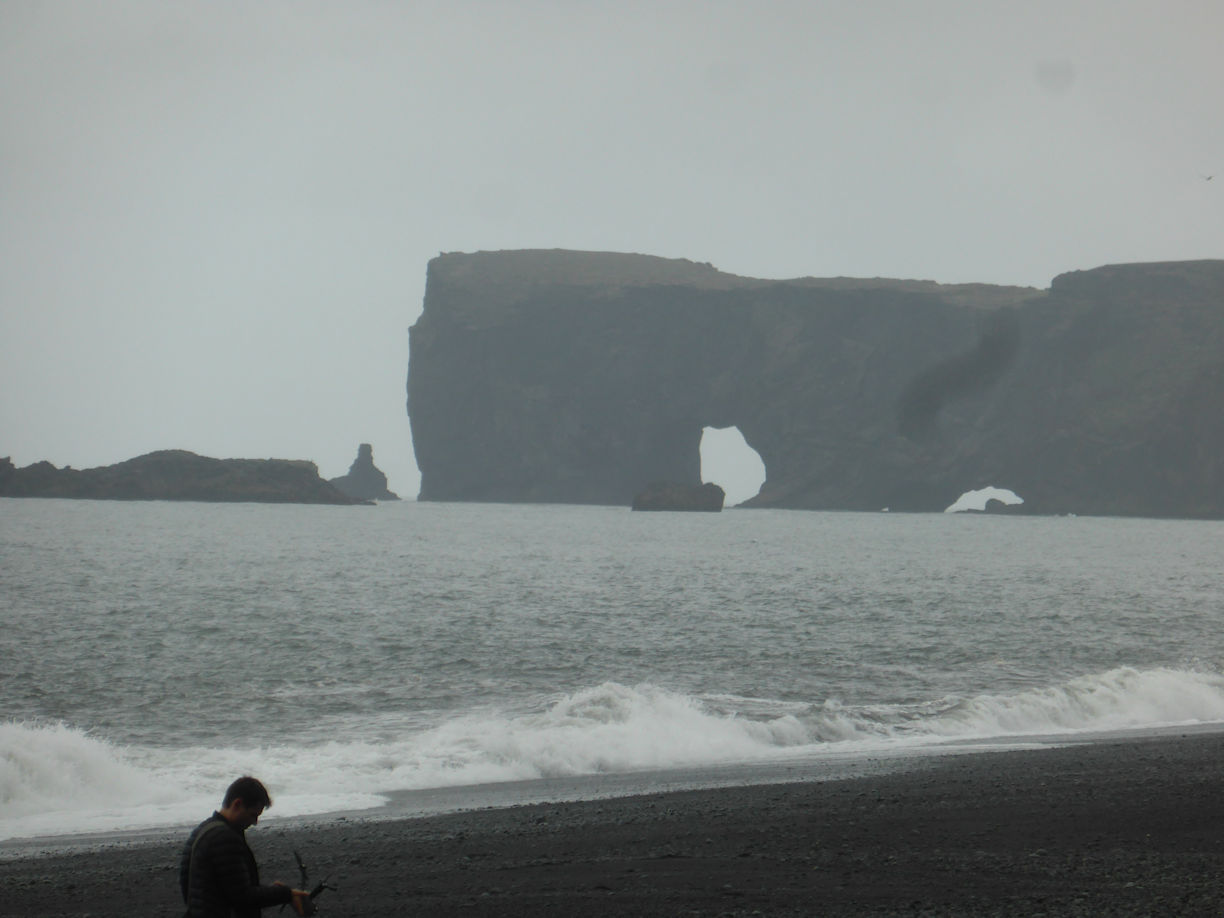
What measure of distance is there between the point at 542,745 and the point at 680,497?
155 m

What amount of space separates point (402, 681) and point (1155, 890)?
1926cm

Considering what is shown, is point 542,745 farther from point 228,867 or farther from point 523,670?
point 228,867

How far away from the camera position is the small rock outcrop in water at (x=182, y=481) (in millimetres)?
184375

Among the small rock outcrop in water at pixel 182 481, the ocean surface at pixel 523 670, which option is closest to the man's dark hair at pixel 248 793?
the ocean surface at pixel 523 670

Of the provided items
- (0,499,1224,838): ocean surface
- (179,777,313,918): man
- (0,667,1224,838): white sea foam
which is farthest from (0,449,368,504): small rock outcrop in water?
(179,777,313,918): man

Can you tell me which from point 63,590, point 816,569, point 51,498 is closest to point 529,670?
point 63,590

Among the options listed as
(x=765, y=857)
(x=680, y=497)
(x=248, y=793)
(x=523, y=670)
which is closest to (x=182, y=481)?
(x=680, y=497)

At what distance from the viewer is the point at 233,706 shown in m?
22.7

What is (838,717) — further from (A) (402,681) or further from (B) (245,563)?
(B) (245,563)

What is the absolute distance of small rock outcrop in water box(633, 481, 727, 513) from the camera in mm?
170625

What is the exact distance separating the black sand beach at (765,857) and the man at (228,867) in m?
3.25

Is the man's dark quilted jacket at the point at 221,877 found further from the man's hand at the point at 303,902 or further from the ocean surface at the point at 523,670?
the ocean surface at the point at 523,670

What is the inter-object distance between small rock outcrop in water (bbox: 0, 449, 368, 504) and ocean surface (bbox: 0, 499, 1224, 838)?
4836 inches

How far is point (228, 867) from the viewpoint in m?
6.23
